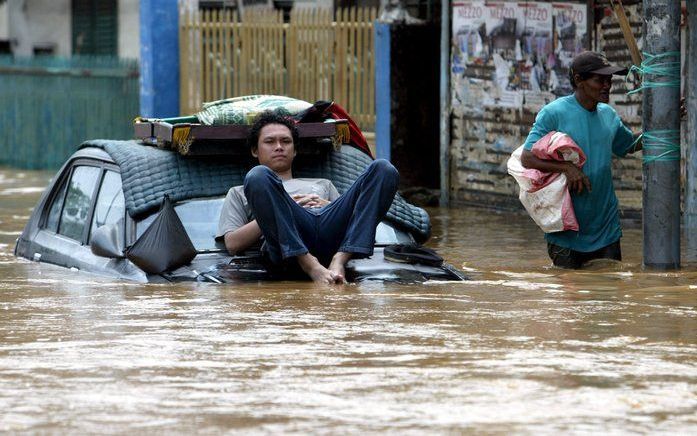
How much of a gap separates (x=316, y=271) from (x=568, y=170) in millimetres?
1730

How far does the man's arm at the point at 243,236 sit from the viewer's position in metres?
8.78

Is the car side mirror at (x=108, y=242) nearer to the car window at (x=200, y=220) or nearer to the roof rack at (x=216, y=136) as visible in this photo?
the car window at (x=200, y=220)

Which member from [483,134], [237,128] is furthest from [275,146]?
[483,134]

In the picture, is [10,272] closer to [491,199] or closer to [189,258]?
[189,258]

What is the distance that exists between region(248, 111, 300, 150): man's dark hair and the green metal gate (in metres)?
12.3

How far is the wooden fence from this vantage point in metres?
17.8

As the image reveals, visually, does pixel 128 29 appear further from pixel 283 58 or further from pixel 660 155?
pixel 660 155

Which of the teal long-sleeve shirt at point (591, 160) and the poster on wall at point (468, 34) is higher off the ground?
the poster on wall at point (468, 34)

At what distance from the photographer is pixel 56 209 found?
33.6ft

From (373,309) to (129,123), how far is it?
14.1 meters

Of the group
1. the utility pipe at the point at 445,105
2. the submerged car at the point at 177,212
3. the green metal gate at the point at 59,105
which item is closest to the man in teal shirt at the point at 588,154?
the submerged car at the point at 177,212

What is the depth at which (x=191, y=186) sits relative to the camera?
30.2 feet

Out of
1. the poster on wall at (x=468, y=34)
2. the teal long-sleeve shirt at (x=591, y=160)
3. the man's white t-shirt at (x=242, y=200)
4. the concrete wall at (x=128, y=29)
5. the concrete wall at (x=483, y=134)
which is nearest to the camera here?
the man's white t-shirt at (x=242, y=200)

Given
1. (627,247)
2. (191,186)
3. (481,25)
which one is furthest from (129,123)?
(191,186)
